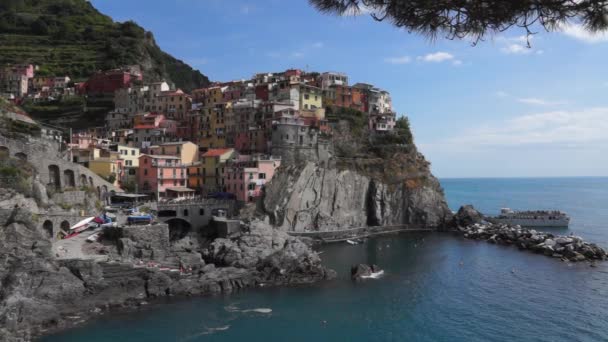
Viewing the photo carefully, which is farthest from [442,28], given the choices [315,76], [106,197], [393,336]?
[315,76]

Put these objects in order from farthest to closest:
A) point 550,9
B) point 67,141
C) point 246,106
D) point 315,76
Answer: point 315,76, point 246,106, point 67,141, point 550,9

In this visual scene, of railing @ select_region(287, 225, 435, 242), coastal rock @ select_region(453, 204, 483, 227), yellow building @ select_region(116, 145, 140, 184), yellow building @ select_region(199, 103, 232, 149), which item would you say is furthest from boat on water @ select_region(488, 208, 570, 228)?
yellow building @ select_region(116, 145, 140, 184)

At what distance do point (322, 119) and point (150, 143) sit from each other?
75.9 feet

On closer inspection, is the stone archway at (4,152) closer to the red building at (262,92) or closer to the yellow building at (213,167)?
the yellow building at (213,167)

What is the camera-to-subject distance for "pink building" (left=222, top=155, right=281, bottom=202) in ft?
172

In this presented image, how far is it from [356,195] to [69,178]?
3293 cm

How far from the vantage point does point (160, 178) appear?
51.0 metres

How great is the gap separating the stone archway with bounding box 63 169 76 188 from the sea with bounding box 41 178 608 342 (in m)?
19.3

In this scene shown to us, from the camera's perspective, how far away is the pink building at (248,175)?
2063 inches

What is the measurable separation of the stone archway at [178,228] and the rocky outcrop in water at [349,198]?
8893 millimetres

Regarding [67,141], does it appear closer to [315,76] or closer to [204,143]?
[204,143]

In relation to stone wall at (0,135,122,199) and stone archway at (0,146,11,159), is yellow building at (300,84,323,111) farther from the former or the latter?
→ stone archway at (0,146,11,159)

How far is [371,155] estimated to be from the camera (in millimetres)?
66000

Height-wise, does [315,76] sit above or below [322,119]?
above
